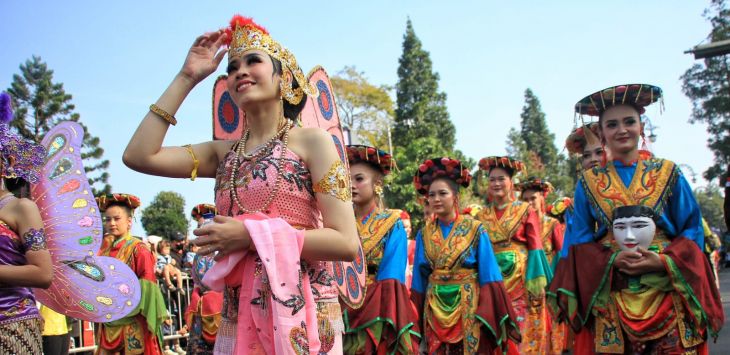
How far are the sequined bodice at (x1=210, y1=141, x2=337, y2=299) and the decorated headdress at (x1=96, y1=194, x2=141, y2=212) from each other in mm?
6674

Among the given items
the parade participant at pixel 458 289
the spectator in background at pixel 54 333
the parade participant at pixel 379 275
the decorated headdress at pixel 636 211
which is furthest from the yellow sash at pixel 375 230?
the spectator in background at pixel 54 333

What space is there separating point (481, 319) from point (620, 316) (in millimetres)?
2253

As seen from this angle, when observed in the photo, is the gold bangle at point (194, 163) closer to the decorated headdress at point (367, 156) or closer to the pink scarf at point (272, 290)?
the pink scarf at point (272, 290)

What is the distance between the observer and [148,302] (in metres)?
8.26

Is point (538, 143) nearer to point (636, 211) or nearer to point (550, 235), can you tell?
point (550, 235)

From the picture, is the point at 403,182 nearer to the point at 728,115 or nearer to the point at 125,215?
the point at 728,115

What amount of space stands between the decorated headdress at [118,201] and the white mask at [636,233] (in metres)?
6.61

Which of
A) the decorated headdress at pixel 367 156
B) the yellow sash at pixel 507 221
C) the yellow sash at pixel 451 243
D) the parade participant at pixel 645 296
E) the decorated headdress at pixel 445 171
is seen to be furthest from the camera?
the yellow sash at pixel 507 221

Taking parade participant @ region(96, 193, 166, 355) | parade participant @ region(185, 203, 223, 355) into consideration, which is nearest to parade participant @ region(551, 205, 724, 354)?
parade participant @ region(185, 203, 223, 355)

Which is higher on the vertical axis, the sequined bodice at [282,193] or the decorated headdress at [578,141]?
the decorated headdress at [578,141]

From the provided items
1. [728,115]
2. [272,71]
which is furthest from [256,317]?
[728,115]

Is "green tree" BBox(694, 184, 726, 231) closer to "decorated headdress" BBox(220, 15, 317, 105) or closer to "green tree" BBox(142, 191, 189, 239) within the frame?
"green tree" BBox(142, 191, 189, 239)

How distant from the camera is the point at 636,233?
13.2 feet

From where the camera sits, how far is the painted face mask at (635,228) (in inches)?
158
